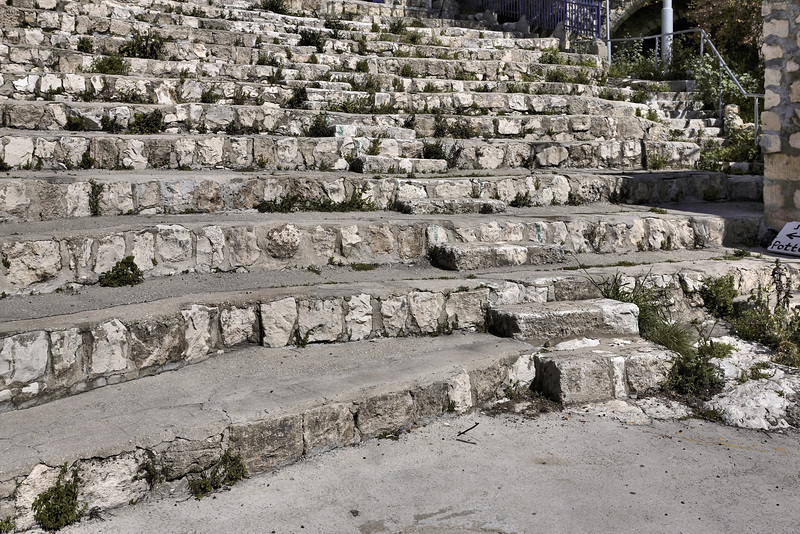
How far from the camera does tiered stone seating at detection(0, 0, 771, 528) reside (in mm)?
3510

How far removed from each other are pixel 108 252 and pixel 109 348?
1.13 meters

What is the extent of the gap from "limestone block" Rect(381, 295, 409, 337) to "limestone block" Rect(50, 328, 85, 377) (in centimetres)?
184

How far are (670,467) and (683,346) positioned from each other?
1.41 metres

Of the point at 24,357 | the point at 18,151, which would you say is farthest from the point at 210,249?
the point at 18,151

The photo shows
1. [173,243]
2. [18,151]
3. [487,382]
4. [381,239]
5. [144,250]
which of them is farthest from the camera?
[18,151]

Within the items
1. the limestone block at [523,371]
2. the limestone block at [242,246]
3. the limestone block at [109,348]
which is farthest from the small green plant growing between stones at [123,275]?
the limestone block at [523,371]

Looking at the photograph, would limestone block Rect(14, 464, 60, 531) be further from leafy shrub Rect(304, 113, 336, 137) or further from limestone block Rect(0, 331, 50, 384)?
leafy shrub Rect(304, 113, 336, 137)

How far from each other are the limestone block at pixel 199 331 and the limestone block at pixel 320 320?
54cm

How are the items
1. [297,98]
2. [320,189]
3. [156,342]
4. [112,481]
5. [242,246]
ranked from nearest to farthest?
[112,481] < [156,342] < [242,246] < [320,189] < [297,98]

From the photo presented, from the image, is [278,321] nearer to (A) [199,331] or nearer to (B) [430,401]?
(A) [199,331]

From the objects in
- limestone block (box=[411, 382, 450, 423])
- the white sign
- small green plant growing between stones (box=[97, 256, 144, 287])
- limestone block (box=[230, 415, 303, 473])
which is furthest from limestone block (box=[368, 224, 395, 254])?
the white sign

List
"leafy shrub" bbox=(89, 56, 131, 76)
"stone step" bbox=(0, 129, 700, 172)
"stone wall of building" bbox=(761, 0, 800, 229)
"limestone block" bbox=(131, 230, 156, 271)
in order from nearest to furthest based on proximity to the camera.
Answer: "limestone block" bbox=(131, 230, 156, 271)
"stone step" bbox=(0, 129, 700, 172)
"stone wall of building" bbox=(761, 0, 800, 229)
"leafy shrub" bbox=(89, 56, 131, 76)

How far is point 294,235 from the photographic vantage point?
5.30 meters

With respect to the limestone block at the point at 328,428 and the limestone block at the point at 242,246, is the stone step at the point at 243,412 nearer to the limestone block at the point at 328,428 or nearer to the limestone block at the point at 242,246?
the limestone block at the point at 328,428
